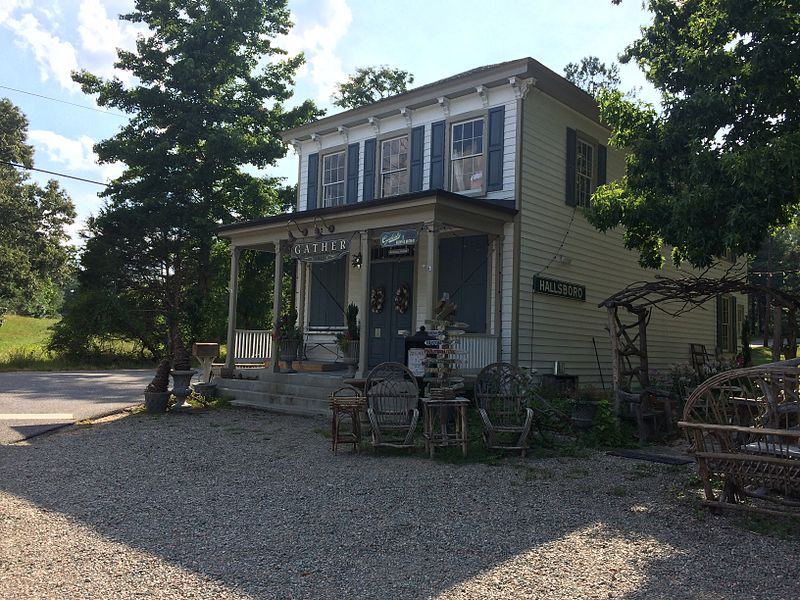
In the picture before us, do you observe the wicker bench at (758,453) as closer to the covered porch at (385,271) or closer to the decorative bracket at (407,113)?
the covered porch at (385,271)

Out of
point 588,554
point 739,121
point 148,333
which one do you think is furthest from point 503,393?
point 148,333

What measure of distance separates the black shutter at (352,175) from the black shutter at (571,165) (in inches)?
180

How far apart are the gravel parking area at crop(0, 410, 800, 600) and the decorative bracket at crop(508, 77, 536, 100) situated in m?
7.08

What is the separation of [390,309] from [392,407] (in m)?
5.77

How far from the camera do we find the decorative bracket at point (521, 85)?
11992mm

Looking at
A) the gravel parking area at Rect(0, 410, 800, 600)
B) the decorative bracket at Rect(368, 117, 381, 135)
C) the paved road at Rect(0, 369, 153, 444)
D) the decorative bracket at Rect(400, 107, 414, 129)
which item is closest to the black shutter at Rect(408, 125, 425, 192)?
the decorative bracket at Rect(400, 107, 414, 129)

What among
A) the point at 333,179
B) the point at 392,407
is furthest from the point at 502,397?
the point at 333,179

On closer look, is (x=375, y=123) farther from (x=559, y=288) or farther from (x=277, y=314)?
(x=559, y=288)

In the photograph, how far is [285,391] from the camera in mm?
12156

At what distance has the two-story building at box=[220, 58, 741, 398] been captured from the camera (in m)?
11.8

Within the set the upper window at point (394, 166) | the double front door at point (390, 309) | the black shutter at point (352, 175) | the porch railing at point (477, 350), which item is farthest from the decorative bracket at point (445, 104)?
the porch railing at point (477, 350)

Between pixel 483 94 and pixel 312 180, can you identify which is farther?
pixel 312 180

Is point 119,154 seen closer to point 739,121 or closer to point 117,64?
point 117,64

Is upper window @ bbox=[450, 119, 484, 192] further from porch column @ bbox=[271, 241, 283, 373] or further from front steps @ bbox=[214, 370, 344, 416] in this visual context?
front steps @ bbox=[214, 370, 344, 416]
